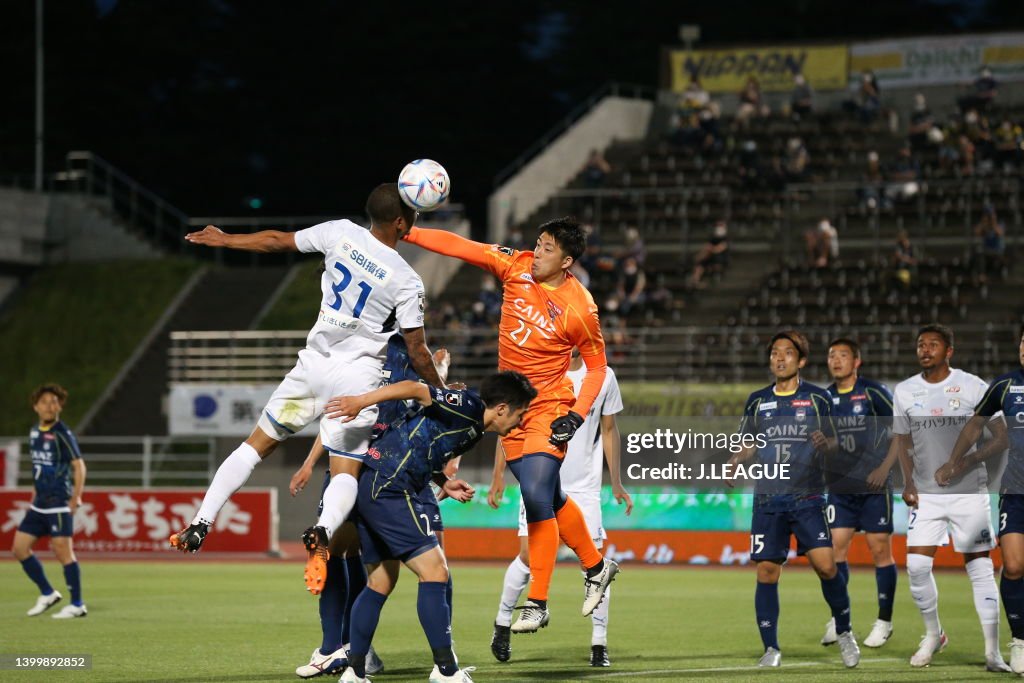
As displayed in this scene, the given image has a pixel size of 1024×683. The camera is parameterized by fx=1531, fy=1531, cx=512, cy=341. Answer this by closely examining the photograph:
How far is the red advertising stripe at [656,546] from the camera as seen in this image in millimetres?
24562

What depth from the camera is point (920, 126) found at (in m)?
35.0

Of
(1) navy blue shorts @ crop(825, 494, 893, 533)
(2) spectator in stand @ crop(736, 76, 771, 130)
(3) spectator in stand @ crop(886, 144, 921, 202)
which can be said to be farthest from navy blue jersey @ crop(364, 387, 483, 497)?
(2) spectator in stand @ crop(736, 76, 771, 130)

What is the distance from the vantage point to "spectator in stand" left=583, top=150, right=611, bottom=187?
3738 centimetres

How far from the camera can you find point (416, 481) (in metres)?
9.20

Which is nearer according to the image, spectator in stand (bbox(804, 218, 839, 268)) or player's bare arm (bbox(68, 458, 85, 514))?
player's bare arm (bbox(68, 458, 85, 514))

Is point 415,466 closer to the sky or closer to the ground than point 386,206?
closer to the ground

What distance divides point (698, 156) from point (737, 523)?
14.3 meters

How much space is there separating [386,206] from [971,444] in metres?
4.61

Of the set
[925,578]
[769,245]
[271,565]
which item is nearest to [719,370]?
[769,245]

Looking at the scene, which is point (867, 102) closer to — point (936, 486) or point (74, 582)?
point (74, 582)

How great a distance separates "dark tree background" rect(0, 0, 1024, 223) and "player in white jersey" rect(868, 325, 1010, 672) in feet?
122

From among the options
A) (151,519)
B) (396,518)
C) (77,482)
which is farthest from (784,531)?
(151,519)

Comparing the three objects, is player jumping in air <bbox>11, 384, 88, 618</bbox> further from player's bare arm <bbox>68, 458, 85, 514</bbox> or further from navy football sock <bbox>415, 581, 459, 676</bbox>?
navy football sock <bbox>415, 581, 459, 676</bbox>

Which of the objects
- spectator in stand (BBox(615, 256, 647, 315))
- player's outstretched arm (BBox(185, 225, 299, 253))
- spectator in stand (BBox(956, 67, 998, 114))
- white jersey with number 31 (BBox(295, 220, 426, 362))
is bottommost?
white jersey with number 31 (BBox(295, 220, 426, 362))
